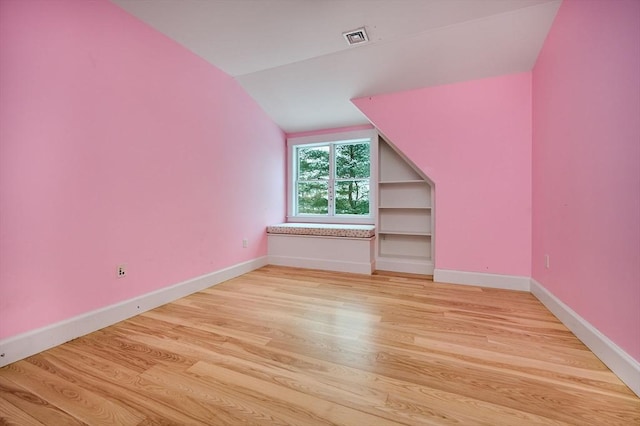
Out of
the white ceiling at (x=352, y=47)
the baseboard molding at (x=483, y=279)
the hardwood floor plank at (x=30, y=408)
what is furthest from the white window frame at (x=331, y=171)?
the hardwood floor plank at (x=30, y=408)

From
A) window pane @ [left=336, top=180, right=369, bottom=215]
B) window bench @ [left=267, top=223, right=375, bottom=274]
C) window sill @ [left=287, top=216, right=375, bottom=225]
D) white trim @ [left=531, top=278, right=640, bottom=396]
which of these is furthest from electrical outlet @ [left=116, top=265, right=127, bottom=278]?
white trim @ [left=531, top=278, right=640, bottom=396]

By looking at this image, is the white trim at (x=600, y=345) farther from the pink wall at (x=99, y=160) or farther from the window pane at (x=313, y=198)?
the pink wall at (x=99, y=160)

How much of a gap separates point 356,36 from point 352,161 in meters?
2.03

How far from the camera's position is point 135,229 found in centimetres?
223

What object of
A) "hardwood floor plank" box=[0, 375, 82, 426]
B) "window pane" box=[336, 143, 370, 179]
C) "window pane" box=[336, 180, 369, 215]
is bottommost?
"hardwood floor plank" box=[0, 375, 82, 426]

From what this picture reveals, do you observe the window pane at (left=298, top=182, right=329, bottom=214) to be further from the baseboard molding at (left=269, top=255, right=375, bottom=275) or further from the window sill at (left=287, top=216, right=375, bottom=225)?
the baseboard molding at (left=269, top=255, right=375, bottom=275)

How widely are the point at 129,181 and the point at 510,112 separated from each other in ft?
12.1

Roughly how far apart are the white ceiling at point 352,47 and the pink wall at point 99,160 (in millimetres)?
365

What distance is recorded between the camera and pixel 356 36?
246 centimetres

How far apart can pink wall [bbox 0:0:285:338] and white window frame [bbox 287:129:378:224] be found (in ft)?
4.88

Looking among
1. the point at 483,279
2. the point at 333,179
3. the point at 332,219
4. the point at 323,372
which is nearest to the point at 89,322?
the point at 323,372

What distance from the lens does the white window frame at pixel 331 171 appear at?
3879 mm

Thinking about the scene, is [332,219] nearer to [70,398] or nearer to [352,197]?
[352,197]

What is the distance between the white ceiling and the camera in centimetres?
213
